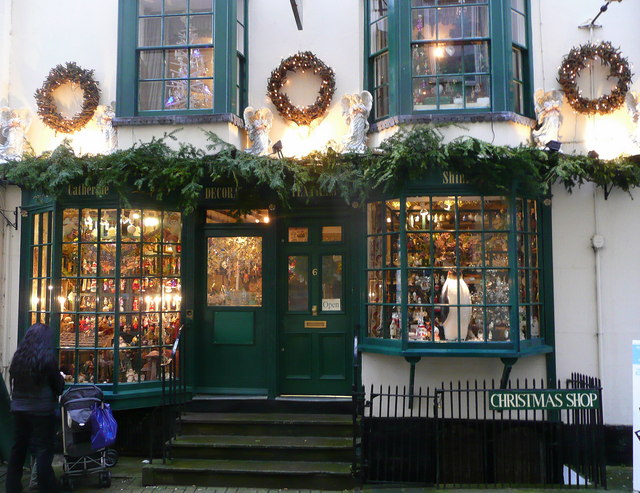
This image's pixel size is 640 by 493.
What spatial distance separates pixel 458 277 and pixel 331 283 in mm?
1903

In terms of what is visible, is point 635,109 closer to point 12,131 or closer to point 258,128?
point 258,128

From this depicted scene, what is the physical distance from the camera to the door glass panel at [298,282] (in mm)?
8570

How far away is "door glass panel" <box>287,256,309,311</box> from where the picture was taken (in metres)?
8.57

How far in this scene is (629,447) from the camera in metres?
7.75

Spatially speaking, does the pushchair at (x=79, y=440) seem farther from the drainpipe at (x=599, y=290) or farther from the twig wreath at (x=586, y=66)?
the twig wreath at (x=586, y=66)

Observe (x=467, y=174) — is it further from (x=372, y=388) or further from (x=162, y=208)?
(x=162, y=208)

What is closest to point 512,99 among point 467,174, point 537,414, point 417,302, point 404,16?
point 467,174

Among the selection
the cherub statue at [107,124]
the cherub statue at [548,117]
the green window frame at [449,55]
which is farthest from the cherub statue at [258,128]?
the cherub statue at [548,117]

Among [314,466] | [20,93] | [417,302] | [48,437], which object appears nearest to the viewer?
[48,437]

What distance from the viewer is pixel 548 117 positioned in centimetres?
784

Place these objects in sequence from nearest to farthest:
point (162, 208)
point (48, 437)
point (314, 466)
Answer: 1. point (48, 437)
2. point (314, 466)
3. point (162, 208)

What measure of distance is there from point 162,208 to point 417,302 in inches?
145

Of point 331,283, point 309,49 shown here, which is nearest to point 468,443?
point 331,283

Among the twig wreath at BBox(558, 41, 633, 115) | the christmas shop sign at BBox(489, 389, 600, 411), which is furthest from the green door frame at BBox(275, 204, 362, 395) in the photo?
the twig wreath at BBox(558, 41, 633, 115)
